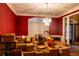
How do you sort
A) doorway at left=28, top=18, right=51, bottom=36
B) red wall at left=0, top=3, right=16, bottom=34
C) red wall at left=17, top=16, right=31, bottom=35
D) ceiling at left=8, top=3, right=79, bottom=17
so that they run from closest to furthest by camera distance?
red wall at left=0, top=3, right=16, bottom=34 → ceiling at left=8, top=3, right=79, bottom=17 → red wall at left=17, top=16, right=31, bottom=35 → doorway at left=28, top=18, right=51, bottom=36

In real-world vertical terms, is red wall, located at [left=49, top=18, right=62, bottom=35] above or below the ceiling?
below

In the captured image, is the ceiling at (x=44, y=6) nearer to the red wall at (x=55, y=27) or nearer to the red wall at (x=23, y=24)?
the red wall at (x=23, y=24)

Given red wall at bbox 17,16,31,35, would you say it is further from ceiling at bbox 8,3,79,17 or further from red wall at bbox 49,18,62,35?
ceiling at bbox 8,3,79,17

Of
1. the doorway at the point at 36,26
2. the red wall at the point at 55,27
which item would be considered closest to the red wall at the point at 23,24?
the doorway at the point at 36,26

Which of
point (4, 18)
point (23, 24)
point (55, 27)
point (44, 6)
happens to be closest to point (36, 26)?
point (23, 24)

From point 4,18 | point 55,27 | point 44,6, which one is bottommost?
point 55,27

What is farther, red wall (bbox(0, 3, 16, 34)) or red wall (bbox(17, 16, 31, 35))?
red wall (bbox(17, 16, 31, 35))

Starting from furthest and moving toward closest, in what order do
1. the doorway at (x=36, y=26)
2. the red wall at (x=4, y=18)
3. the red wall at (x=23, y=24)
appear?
the doorway at (x=36, y=26) → the red wall at (x=23, y=24) → the red wall at (x=4, y=18)

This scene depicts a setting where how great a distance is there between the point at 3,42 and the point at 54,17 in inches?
239

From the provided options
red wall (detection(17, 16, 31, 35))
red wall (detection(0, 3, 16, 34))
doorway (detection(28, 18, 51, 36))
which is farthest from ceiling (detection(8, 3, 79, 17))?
doorway (detection(28, 18, 51, 36))

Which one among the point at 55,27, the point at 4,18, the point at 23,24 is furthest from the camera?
the point at 55,27

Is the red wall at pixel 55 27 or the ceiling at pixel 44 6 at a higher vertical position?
the ceiling at pixel 44 6

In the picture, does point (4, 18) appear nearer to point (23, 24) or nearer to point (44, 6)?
point (44, 6)

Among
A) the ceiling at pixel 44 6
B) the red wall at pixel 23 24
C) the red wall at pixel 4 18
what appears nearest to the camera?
the red wall at pixel 4 18
